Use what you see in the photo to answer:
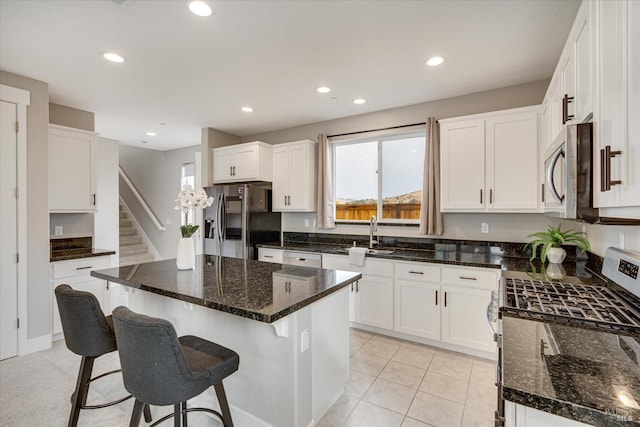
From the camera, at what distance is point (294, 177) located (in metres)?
4.37

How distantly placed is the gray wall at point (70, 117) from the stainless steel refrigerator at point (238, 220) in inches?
66.3

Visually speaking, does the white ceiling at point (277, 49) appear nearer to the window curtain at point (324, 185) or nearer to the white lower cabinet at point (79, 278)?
the window curtain at point (324, 185)

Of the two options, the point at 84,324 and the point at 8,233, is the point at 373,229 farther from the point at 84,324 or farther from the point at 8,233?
the point at 8,233

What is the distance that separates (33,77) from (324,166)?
125 inches

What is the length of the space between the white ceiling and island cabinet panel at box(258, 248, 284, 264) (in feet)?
6.10

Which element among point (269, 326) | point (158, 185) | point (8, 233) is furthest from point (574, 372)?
point (158, 185)

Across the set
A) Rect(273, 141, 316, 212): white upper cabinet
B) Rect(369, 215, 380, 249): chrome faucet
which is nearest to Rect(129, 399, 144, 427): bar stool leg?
Rect(369, 215, 380, 249): chrome faucet

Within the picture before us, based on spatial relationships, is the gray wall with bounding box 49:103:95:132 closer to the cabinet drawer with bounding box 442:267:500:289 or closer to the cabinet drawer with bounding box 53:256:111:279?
the cabinet drawer with bounding box 53:256:111:279

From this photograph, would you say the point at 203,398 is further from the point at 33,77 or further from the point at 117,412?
the point at 33,77

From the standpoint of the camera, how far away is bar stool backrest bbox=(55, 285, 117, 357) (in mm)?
1663

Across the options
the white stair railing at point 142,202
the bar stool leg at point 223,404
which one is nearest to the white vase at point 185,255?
the bar stool leg at point 223,404

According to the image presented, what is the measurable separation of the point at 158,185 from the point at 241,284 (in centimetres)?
596

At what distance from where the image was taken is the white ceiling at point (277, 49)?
1990 millimetres

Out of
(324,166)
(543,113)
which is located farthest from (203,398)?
(543,113)
